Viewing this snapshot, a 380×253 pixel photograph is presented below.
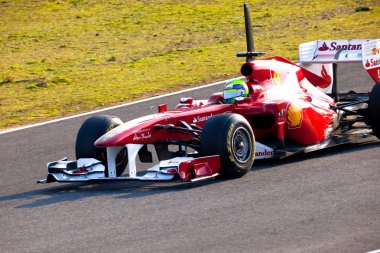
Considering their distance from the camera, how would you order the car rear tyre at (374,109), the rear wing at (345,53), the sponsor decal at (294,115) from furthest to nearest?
the rear wing at (345,53) < the car rear tyre at (374,109) < the sponsor decal at (294,115)

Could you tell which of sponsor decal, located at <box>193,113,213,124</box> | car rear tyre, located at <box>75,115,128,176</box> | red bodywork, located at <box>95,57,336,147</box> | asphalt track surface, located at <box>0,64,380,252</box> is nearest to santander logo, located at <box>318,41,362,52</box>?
red bodywork, located at <box>95,57,336,147</box>

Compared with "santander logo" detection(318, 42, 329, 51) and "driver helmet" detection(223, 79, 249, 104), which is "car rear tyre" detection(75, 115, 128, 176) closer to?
"driver helmet" detection(223, 79, 249, 104)

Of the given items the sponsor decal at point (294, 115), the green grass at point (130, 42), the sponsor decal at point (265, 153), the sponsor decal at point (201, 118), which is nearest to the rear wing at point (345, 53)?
the sponsor decal at point (294, 115)

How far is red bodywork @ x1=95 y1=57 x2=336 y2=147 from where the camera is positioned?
10.4 m

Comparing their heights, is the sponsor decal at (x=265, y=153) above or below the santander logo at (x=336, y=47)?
below

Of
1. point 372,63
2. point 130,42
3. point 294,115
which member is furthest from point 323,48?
point 130,42

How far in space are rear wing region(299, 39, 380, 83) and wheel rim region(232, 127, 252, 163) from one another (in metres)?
2.86

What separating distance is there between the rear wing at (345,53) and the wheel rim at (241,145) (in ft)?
9.39

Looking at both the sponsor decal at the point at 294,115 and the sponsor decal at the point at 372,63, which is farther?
the sponsor decal at the point at 372,63

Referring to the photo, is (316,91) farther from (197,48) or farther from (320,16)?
(320,16)

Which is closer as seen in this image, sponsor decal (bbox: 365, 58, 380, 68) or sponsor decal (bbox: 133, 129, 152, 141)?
sponsor decal (bbox: 133, 129, 152, 141)

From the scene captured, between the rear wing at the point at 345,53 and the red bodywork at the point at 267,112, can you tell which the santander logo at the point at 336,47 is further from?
the red bodywork at the point at 267,112

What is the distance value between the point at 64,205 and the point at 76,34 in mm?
16029

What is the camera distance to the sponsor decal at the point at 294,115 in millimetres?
11133
